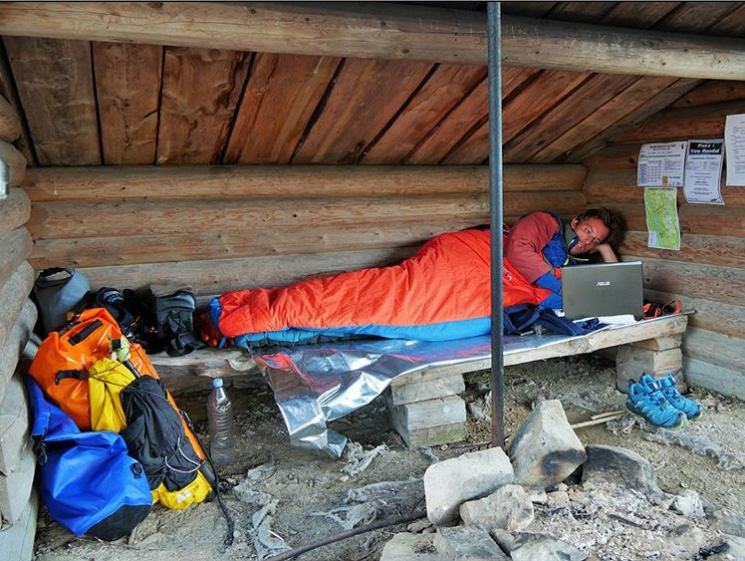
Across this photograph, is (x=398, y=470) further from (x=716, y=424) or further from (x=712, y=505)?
(x=716, y=424)

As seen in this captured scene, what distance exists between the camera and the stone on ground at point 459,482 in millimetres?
2164

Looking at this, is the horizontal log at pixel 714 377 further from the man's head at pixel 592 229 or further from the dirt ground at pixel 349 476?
the man's head at pixel 592 229

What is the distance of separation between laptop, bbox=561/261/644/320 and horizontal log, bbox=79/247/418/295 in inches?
45.2

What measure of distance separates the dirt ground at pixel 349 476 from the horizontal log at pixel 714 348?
9.0 inches

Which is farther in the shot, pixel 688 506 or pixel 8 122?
pixel 8 122

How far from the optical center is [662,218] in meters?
3.81

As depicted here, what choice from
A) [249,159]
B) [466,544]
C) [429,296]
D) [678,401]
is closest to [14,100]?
[249,159]

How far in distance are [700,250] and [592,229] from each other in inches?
25.6

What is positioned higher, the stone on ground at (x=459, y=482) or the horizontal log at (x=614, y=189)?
the horizontal log at (x=614, y=189)

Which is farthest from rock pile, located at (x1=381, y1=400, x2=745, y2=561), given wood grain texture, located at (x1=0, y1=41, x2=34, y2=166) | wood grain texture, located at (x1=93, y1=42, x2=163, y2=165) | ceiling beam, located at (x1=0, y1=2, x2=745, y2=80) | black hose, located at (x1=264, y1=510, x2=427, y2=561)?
wood grain texture, located at (x1=0, y1=41, x2=34, y2=166)

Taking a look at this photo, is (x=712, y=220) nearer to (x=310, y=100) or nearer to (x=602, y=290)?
(x=602, y=290)

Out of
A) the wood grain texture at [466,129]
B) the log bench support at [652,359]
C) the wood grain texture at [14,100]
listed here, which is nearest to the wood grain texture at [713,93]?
the wood grain texture at [466,129]

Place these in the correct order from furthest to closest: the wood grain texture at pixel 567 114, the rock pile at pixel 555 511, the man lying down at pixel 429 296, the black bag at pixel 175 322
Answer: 1. the wood grain texture at pixel 567 114
2. the man lying down at pixel 429 296
3. the black bag at pixel 175 322
4. the rock pile at pixel 555 511

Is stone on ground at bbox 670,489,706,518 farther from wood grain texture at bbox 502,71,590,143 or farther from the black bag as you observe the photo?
the black bag
